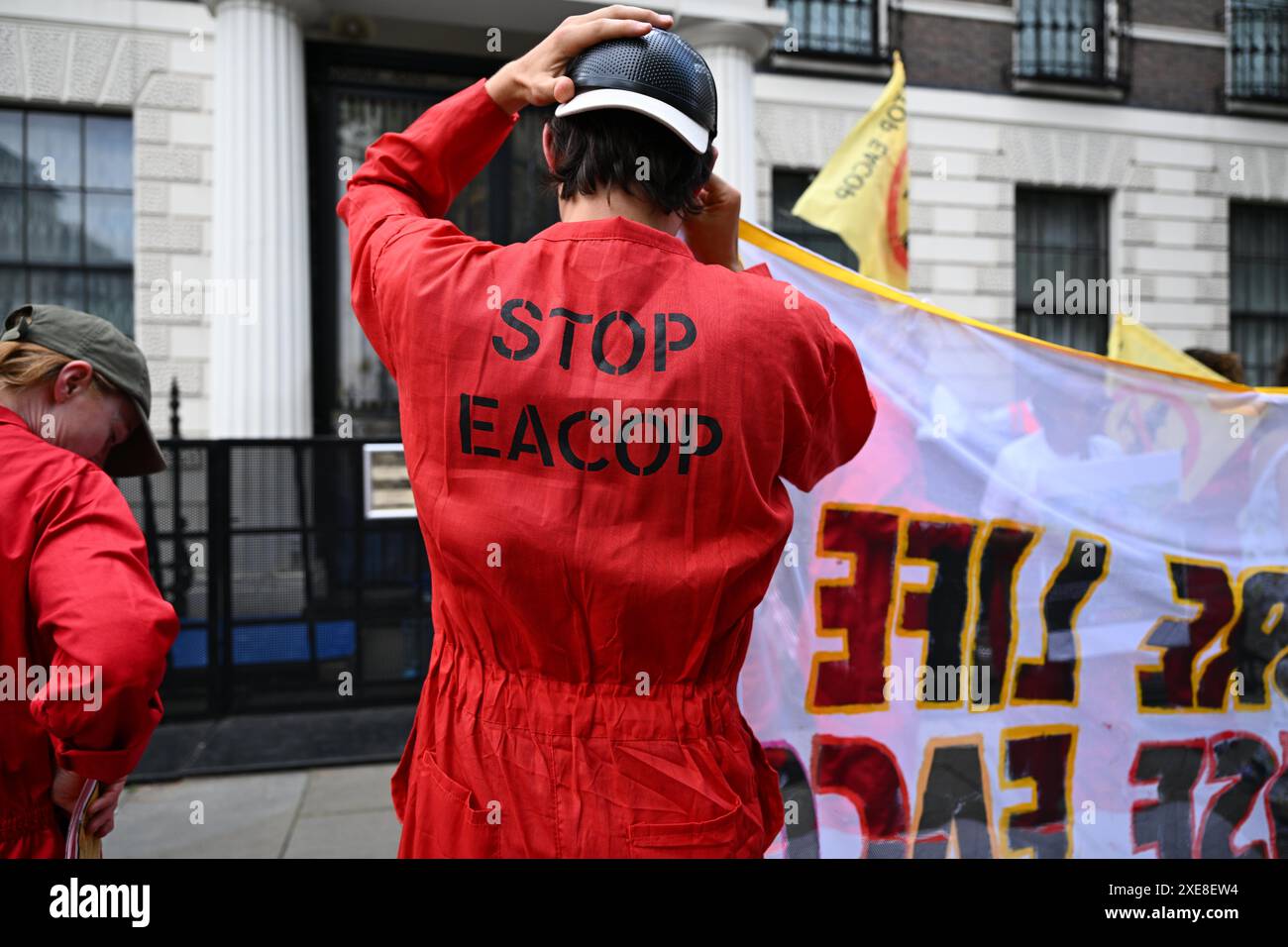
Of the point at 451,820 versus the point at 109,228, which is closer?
the point at 451,820

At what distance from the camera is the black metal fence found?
583 cm

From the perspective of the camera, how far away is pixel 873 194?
572 centimetres

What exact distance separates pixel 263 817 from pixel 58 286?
5.74 metres

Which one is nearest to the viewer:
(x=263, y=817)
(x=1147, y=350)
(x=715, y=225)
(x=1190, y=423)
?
(x=715, y=225)

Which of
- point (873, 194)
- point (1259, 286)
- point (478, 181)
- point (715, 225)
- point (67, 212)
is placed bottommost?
point (715, 225)

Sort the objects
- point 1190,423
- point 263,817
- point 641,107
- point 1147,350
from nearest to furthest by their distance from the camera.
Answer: point 641,107 → point 1190,423 → point 263,817 → point 1147,350

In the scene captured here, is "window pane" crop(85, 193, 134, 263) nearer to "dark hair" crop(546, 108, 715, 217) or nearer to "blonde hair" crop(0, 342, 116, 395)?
"blonde hair" crop(0, 342, 116, 395)

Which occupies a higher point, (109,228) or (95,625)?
(109,228)

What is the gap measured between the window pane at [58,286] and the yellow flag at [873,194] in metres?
6.24

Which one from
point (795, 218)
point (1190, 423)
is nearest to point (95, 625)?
point (1190, 423)

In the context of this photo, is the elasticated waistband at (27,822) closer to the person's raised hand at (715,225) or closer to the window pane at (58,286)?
the person's raised hand at (715,225)

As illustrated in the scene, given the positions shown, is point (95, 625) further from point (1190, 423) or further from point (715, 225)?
point (1190, 423)

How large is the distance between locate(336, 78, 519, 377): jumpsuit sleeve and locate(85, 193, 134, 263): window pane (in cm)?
759
